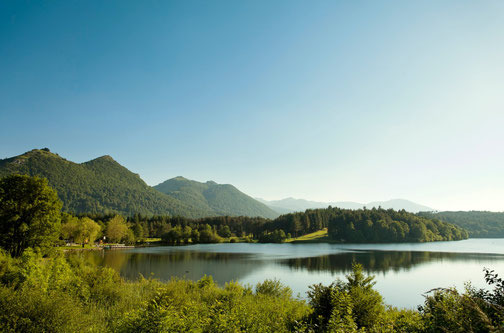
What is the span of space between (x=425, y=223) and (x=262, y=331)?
165938 millimetres

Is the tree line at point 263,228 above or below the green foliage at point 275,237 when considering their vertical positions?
above

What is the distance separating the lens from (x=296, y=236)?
150 metres

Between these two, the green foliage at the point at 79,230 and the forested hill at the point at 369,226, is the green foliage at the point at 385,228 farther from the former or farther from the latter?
the green foliage at the point at 79,230

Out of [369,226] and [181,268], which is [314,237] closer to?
[369,226]

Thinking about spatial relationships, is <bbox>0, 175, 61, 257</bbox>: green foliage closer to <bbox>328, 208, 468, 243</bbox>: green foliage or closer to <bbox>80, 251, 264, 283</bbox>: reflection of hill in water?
<bbox>80, 251, 264, 283</bbox>: reflection of hill in water

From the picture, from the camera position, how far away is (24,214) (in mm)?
38281

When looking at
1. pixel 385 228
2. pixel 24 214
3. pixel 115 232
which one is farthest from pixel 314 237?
pixel 24 214

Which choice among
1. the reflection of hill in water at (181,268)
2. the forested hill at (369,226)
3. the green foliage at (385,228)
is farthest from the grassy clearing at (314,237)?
the reflection of hill in water at (181,268)

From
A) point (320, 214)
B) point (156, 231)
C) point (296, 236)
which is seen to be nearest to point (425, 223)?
point (320, 214)

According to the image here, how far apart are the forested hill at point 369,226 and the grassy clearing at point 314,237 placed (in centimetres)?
339

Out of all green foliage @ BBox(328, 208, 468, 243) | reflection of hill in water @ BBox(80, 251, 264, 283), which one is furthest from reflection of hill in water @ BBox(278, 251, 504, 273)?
green foliage @ BBox(328, 208, 468, 243)

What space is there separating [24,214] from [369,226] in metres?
133

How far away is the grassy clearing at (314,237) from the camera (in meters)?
135

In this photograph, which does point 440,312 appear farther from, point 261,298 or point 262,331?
point 261,298
